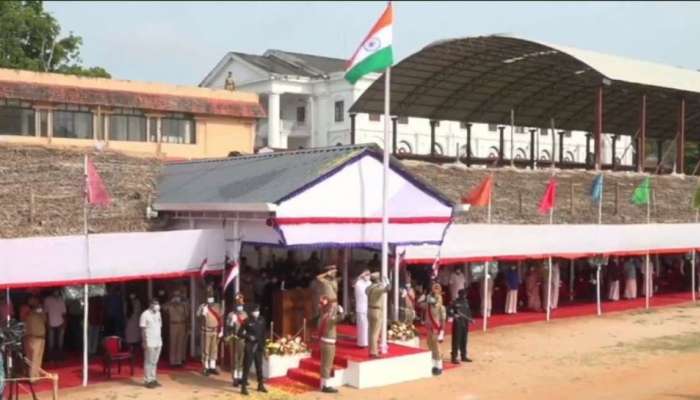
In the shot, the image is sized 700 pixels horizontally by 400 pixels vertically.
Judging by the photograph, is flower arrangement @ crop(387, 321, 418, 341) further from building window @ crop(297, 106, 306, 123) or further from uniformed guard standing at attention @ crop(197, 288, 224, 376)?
building window @ crop(297, 106, 306, 123)

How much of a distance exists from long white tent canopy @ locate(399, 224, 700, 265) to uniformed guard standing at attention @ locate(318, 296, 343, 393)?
4.02m

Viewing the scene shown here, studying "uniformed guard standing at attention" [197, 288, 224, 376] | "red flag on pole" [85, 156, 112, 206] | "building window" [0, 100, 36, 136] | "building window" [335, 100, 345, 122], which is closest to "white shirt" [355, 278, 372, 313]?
"uniformed guard standing at attention" [197, 288, 224, 376]

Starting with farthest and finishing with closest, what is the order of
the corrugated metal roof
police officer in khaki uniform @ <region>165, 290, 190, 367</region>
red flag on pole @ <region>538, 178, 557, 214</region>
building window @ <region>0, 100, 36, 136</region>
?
building window @ <region>0, 100, 36, 136</region>
red flag on pole @ <region>538, 178, 557, 214</region>
police officer in khaki uniform @ <region>165, 290, 190, 367</region>
the corrugated metal roof

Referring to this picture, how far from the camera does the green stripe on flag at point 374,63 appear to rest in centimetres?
1393

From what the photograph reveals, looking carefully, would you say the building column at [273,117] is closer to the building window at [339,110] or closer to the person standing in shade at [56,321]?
the building window at [339,110]

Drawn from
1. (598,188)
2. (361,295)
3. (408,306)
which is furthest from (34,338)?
(598,188)

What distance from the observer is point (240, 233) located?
1406cm

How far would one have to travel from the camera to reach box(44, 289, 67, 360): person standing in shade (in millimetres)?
14758

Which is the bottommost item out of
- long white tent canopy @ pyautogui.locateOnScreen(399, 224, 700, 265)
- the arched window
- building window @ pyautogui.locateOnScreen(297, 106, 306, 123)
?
long white tent canopy @ pyautogui.locateOnScreen(399, 224, 700, 265)

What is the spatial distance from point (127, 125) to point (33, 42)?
34.6ft

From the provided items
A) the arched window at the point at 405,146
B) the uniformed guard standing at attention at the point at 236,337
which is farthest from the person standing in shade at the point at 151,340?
the arched window at the point at 405,146

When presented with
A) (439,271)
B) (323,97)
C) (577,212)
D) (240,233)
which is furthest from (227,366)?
(323,97)

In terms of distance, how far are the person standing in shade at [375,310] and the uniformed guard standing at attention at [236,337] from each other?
2086mm

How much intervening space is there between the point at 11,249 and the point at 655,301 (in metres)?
18.9
